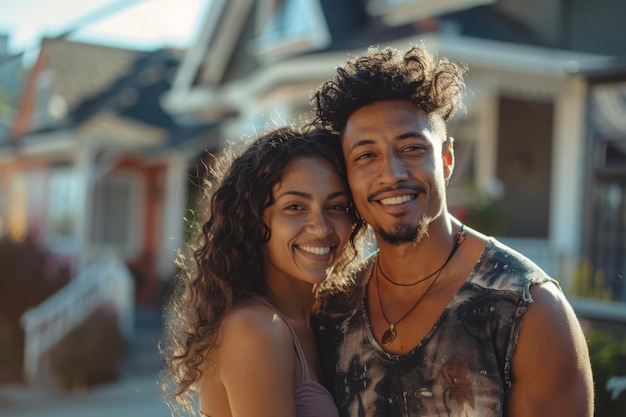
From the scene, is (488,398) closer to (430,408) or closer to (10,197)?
(430,408)

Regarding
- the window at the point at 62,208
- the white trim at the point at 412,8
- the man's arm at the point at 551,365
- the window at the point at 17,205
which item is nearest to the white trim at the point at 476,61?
the white trim at the point at 412,8

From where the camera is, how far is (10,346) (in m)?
12.6

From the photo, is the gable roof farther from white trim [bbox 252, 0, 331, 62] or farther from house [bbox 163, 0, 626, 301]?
white trim [bbox 252, 0, 331, 62]

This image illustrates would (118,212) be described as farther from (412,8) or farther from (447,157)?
(447,157)

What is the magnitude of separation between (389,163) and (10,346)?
11459mm

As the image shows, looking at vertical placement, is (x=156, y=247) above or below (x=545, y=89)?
below

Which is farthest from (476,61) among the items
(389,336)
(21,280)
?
(21,280)

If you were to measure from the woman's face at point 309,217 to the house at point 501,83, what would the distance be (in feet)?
20.8

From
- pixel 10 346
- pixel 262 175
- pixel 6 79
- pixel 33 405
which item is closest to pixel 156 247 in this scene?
pixel 10 346

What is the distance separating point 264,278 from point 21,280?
12405 millimetres

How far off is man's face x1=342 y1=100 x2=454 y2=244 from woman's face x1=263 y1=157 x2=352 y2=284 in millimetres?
147

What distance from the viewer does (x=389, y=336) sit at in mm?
2680

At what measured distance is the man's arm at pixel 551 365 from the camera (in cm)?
227

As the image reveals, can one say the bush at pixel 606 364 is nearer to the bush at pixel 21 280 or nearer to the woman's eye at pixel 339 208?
the woman's eye at pixel 339 208
